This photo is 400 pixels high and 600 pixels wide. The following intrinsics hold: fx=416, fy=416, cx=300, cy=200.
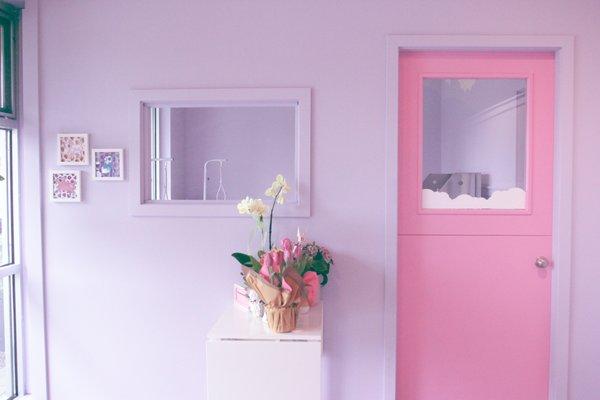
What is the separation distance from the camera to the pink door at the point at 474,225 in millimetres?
2248

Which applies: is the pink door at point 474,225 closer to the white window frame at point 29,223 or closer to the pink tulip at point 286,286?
the pink tulip at point 286,286

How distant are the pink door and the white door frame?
56 millimetres

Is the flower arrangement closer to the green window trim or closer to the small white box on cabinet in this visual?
the small white box on cabinet

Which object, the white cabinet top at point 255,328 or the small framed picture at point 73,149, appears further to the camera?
the small framed picture at point 73,149

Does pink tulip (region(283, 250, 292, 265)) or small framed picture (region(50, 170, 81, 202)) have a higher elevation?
small framed picture (region(50, 170, 81, 202))

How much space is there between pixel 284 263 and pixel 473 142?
1.28 meters

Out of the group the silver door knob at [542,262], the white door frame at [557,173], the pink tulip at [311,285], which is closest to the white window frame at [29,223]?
the pink tulip at [311,285]

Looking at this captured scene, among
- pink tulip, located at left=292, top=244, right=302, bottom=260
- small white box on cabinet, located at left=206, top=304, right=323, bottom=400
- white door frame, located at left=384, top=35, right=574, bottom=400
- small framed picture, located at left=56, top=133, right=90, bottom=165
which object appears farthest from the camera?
small framed picture, located at left=56, top=133, right=90, bottom=165

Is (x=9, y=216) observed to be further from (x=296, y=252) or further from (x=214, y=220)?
(x=296, y=252)

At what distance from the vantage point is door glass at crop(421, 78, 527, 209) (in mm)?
2270

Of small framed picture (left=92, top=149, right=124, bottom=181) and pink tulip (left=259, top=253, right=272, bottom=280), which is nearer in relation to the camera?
pink tulip (left=259, top=253, right=272, bottom=280)

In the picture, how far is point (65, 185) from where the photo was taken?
7.56 feet

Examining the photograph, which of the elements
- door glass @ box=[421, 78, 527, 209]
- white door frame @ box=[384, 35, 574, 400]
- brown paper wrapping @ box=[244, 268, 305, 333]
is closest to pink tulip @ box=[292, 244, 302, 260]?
brown paper wrapping @ box=[244, 268, 305, 333]

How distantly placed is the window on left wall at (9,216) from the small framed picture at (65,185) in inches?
8.8
